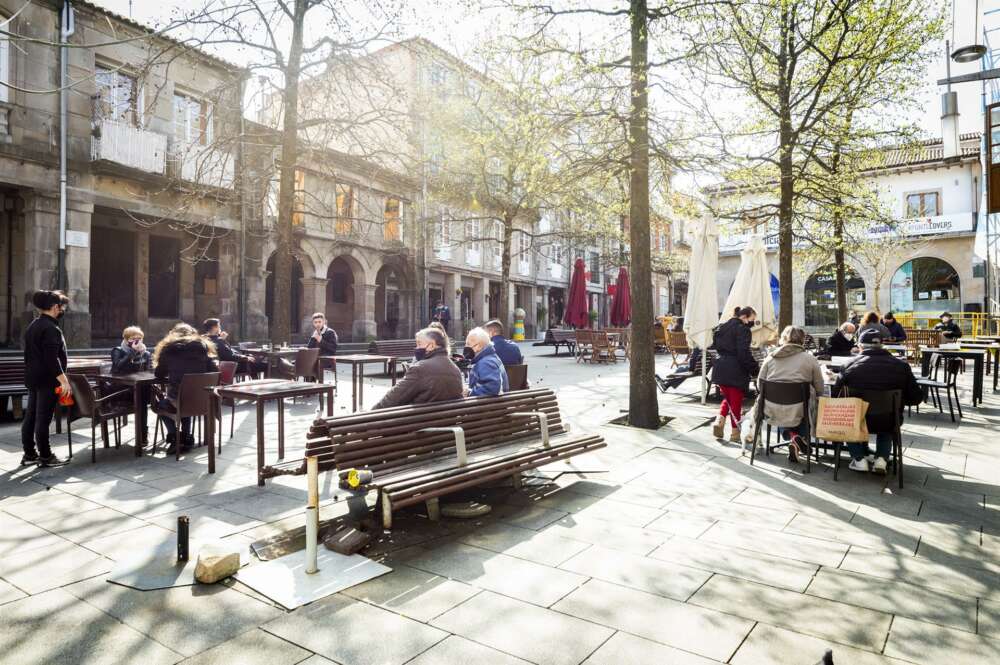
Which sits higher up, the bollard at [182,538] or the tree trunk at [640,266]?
the tree trunk at [640,266]

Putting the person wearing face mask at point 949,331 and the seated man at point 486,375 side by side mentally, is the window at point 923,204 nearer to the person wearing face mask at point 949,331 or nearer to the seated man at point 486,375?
the person wearing face mask at point 949,331

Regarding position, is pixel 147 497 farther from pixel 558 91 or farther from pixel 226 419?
pixel 558 91

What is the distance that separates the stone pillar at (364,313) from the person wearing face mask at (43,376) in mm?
17758

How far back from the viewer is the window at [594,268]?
1611 inches

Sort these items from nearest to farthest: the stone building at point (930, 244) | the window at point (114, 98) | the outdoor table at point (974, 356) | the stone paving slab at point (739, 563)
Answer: the stone paving slab at point (739, 563) < the outdoor table at point (974, 356) < the window at point (114, 98) < the stone building at point (930, 244)

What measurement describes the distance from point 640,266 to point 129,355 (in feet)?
20.7

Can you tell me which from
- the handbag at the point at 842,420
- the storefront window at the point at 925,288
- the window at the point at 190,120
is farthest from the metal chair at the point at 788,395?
the storefront window at the point at 925,288

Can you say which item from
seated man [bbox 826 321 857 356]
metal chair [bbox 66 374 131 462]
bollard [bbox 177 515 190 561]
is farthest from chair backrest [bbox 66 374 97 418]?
seated man [bbox 826 321 857 356]

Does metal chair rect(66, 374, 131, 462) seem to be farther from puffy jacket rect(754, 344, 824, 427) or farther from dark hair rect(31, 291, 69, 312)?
puffy jacket rect(754, 344, 824, 427)

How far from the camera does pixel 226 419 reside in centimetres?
866

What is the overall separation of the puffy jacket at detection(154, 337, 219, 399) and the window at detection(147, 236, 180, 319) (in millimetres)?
15416

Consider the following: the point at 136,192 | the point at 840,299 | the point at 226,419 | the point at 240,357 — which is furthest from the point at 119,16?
the point at 840,299

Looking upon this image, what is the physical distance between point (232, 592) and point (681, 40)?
26.8 ft

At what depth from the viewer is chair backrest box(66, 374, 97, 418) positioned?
20.5 feet
